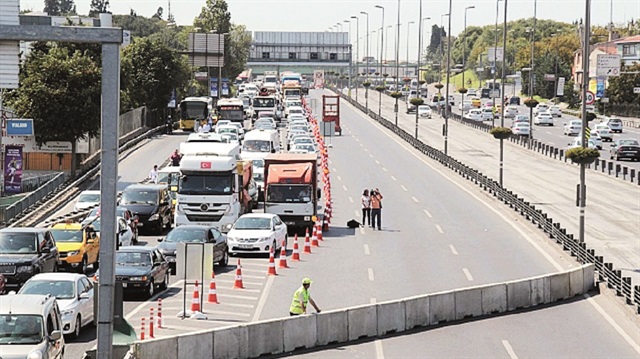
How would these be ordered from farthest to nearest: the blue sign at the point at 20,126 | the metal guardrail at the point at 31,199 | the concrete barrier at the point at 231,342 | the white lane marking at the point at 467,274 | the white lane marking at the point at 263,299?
the blue sign at the point at 20,126, the metal guardrail at the point at 31,199, the white lane marking at the point at 467,274, the white lane marking at the point at 263,299, the concrete barrier at the point at 231,342

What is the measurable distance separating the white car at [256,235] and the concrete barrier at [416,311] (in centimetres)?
1078

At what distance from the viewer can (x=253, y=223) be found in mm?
39656

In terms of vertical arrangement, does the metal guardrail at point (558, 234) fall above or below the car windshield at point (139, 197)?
below

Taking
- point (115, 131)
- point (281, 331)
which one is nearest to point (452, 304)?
point (281, 331)

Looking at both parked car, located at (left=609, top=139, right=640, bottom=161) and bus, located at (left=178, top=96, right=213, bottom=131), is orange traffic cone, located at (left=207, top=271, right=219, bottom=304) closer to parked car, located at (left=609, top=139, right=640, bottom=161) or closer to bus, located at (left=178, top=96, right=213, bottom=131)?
parked car, located at (left=609, top=139, right=640, bottom=161)

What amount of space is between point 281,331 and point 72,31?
8.80 m

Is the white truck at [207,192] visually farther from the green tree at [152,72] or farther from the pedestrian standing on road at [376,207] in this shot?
the green tree at [152,72]

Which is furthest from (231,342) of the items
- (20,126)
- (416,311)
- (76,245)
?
(20,126)

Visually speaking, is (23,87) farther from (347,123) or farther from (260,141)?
(347,123)

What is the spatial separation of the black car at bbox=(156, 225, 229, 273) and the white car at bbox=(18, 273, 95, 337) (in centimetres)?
861

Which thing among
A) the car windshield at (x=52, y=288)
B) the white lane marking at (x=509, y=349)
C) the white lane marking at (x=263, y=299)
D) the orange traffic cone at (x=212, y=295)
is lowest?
the white lane marking at (x=509, y=349)

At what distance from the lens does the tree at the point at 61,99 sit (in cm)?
6200

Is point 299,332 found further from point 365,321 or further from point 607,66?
point 607,66

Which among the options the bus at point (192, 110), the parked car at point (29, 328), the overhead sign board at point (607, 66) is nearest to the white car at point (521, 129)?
the overhead sign board at point (607, 66)
